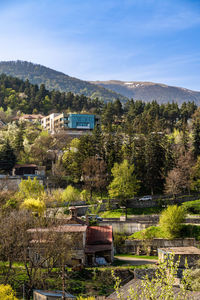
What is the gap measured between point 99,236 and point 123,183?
14767 mm

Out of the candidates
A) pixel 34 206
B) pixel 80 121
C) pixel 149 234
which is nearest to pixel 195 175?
pixel 149 234

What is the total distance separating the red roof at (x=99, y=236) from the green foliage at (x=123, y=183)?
12.2 meters

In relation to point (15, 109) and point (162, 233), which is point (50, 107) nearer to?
point (15, 109)

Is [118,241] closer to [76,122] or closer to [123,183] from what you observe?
[123,183]

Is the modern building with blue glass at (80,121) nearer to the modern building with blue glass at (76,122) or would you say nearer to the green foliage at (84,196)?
the modern building with blue glass at (76,122)

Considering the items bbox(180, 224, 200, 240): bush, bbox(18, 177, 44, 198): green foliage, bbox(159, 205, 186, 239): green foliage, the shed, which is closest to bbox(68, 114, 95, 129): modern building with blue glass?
bbox(18, 177, 44, 198): green foliage

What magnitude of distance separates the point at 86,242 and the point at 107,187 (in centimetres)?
1747

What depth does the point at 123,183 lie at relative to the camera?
Answer: 51281mm

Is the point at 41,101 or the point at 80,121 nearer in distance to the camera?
the point at 80,121

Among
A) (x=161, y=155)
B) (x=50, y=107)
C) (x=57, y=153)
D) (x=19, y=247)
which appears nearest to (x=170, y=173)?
(x=161, y=155)

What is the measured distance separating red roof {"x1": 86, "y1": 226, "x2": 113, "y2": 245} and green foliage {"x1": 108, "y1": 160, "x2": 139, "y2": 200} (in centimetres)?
1222

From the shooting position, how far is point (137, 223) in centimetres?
4456

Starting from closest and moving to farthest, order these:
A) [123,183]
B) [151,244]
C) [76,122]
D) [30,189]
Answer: [151,244], [30,189], [123,183], [76,122]

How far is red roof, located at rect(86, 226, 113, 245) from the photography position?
122ft
